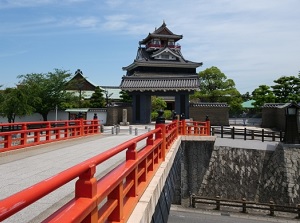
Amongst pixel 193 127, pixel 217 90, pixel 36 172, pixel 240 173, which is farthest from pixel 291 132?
pixel 217 90

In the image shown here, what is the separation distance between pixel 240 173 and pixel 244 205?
219 centimetres

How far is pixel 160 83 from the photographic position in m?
34.7

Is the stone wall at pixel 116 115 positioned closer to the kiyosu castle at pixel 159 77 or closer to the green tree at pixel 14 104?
the kiyosu castle at pixel 159 77

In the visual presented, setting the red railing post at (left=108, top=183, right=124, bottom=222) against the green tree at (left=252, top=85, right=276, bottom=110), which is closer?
the red railing post at (left=108, top=183, right=124, bottom=222)

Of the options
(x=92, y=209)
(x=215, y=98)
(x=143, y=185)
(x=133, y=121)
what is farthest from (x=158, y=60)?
(x=92, y=209)

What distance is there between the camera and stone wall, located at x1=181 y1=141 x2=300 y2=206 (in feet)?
56.7

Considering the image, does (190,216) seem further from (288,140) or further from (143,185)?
(143,185)

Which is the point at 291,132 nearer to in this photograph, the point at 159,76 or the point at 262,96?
the point at 159,76

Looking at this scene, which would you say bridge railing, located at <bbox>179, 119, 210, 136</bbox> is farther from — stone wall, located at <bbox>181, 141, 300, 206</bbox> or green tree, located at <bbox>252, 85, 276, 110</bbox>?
green tree, located at <bbox>252, 85, 276, 110</bbox>

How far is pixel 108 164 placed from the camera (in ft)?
25.3

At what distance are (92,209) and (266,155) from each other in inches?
702

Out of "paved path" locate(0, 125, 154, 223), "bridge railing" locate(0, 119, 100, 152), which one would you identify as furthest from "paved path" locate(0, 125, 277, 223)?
"bridge railing" locate(0, 119, 100, 152)

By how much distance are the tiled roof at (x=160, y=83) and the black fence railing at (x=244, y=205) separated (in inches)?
683

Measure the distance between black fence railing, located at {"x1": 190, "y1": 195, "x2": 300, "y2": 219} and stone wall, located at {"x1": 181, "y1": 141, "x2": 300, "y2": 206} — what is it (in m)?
0.68
